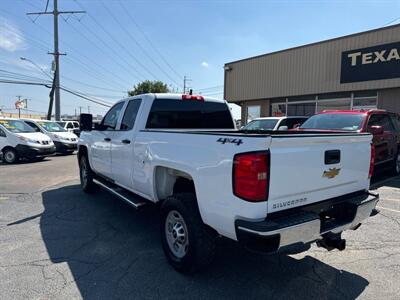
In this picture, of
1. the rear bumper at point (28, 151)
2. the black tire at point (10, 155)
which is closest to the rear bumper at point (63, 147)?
the rear bumper at point (28, 151)

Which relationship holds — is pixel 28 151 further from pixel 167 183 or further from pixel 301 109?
pixel 301 109

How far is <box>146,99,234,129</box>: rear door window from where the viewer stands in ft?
15.4

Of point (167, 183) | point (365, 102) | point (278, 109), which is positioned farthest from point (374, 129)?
point (278, 109)

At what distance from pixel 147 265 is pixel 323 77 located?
587 inches

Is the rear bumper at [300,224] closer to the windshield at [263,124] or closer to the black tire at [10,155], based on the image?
the windshield at [263,124]

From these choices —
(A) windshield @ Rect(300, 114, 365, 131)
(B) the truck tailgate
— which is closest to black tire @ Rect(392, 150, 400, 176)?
(A) windshield @ Rect(300, 114, 365, 131)

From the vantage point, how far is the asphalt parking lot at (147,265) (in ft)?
10.3

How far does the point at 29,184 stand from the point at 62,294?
6200mm

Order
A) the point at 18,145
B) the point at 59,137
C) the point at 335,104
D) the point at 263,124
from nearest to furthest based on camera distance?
1. the point at 263,124
2. the point at 18,145
3. the point at 59,137
4. the point at 335,104

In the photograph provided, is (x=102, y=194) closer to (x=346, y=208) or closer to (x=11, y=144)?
(x=346, y=208)

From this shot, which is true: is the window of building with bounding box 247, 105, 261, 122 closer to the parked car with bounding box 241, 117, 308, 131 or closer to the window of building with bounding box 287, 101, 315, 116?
the window of building with bounding box 287, 101, 315, 116

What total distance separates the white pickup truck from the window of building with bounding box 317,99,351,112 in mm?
12998

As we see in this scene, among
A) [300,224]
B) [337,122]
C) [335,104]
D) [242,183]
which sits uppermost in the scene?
[335,104]

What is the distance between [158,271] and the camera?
3537mm
